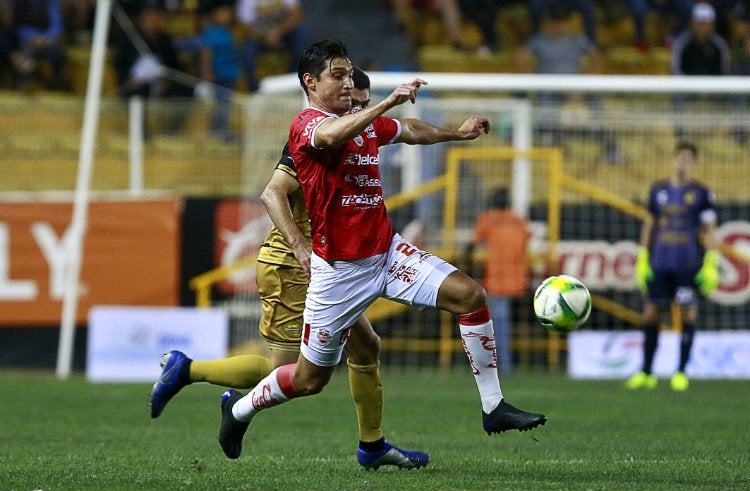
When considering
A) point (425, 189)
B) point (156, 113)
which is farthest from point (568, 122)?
point (156, 113)

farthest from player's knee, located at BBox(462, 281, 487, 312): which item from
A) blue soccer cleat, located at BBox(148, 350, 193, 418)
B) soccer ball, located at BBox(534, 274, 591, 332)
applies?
blue soccer cleat, located at BBox(148, 350, 193, 418)

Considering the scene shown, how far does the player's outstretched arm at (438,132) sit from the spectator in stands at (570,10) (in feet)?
47.2

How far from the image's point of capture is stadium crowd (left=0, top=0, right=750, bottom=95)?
68.3ft

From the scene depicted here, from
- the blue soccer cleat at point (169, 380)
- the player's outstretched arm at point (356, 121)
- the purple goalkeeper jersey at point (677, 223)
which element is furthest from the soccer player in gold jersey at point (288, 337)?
the purple goalkeeper jersey at point (677, 223)

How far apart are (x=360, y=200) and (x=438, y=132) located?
716 millimetres

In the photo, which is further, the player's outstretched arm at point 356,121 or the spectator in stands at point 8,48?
the spectator in stands at point 8,48

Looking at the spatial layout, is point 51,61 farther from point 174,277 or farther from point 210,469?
point 210,469

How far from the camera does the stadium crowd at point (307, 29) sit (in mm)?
20812

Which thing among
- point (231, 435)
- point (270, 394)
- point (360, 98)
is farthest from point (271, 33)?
point (270, 394)

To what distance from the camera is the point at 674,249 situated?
15453 millimetres

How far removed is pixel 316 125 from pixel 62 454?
2886mm

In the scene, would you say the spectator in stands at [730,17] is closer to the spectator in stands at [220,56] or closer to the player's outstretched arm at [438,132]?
the spectator in stands at [220,56]

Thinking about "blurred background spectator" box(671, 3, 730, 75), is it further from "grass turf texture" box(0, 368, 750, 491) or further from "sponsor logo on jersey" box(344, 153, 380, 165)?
"sponsor logo on jersey" box(344, 153, 380, 165)

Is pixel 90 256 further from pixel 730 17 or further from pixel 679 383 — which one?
pixel 730 17
